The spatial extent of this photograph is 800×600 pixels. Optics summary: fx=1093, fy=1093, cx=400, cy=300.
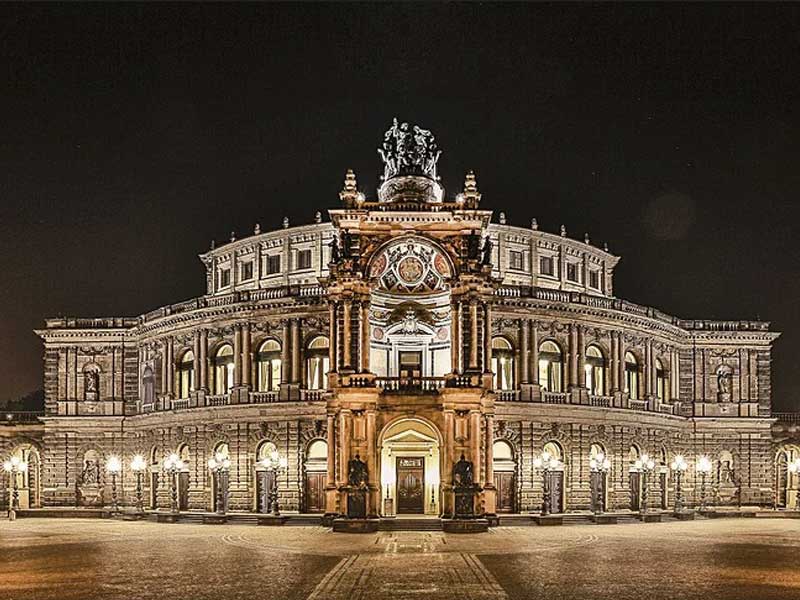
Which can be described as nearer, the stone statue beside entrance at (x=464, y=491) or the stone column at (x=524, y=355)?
the stone statue beside entrance at (x=464, y=491)

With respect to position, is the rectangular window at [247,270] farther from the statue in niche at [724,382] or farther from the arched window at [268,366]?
the statue in niche at [724,382]

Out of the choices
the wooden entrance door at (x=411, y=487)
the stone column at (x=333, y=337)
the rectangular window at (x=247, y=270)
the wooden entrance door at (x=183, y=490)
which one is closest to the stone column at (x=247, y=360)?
the wooden entrance door at (x=183, y=490)

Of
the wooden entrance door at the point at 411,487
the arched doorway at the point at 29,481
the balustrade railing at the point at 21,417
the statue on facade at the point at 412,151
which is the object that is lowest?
the arched doorway at the point at 29,481

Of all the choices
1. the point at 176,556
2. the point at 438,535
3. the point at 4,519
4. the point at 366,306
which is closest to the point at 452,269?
the point at 366,306

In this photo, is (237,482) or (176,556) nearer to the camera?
(176,556)

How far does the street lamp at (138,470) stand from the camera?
80250mm

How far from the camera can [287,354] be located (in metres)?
76.4

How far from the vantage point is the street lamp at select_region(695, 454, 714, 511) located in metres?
84.1

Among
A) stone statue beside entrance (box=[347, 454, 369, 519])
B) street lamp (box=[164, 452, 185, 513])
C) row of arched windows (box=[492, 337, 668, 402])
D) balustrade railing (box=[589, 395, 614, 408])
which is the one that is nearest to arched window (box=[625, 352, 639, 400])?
row of arched windows (box=[492, 337, 668, 402])

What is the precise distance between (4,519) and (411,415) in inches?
1486

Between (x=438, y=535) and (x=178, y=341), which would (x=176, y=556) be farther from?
(x=178, y=341)

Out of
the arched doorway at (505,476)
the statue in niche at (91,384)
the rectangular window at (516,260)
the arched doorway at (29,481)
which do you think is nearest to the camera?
the arched doorway at (505,476)

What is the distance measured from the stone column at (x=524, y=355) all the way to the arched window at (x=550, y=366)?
1925 millimetres

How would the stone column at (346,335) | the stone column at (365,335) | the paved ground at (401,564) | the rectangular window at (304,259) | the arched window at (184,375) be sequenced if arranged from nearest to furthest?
the paved ground at (401,564)
the stone column at (346,335)
the stone column at (365,335)
the arched window at (184,375)
the rectangular window at (304,259)
